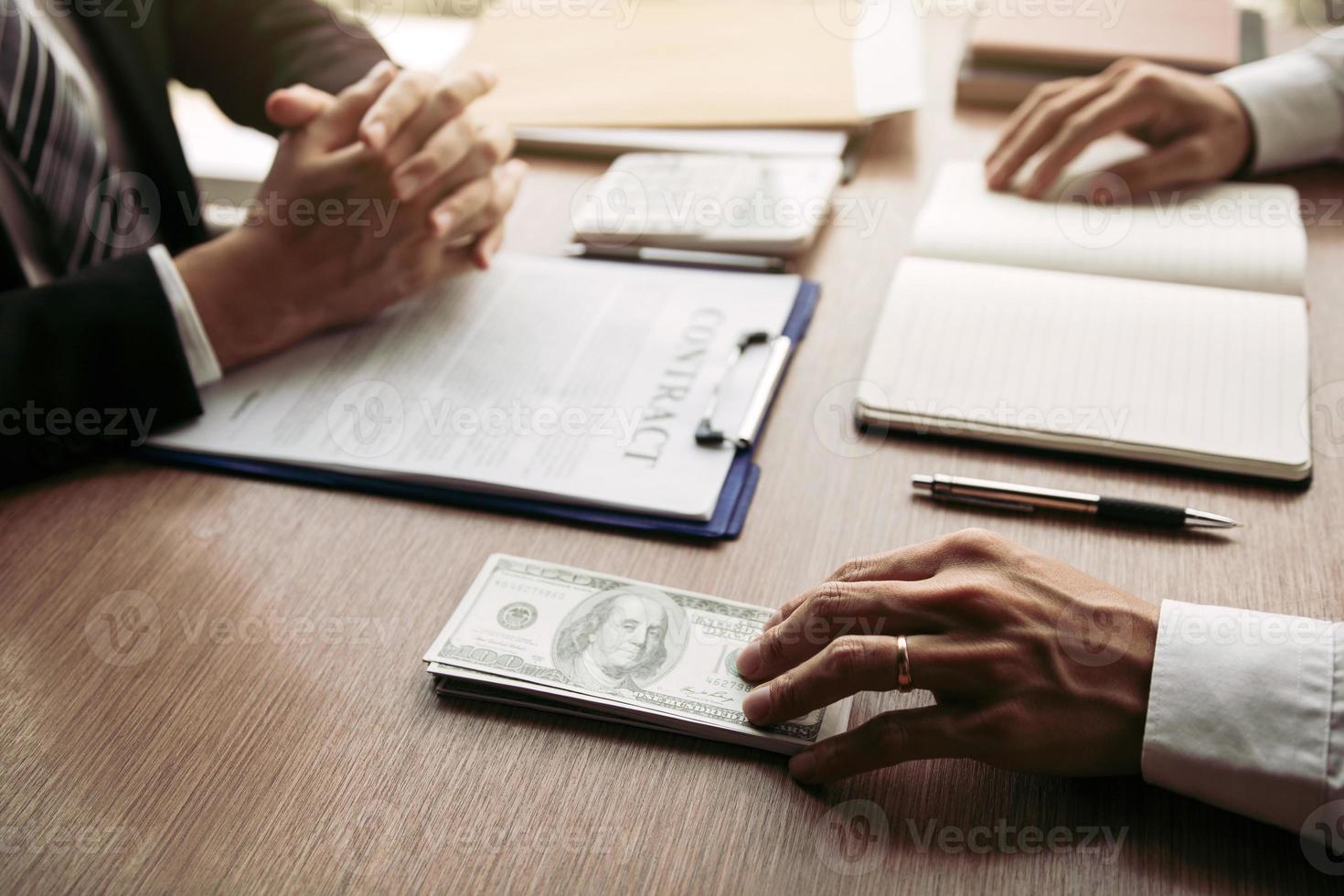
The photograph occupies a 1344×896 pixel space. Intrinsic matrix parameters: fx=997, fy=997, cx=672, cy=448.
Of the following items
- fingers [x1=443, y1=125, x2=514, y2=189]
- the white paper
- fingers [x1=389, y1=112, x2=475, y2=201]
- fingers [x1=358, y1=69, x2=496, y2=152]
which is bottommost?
the white paper

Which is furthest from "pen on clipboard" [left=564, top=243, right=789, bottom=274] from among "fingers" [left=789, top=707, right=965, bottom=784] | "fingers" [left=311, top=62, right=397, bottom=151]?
"fingers" [left=789, top=707, right=965, bottom=784]

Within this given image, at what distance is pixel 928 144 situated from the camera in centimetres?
124

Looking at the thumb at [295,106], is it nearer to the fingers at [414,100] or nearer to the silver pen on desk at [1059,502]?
the fingers at [414,100]

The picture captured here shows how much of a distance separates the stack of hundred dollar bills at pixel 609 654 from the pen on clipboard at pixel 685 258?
0.44m

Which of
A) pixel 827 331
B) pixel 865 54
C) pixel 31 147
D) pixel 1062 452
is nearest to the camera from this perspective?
pixel 1062 452

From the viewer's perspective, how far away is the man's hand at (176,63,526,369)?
3.11ft

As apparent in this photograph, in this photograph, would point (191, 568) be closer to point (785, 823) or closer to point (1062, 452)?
point (785, 823)

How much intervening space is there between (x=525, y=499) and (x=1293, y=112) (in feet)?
3.12

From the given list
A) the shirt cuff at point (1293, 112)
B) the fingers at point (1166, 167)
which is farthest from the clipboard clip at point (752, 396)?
the shirt cuff at point (1293, 112)

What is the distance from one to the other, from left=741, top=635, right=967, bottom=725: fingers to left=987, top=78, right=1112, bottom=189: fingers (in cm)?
67

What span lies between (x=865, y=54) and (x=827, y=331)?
0.60m

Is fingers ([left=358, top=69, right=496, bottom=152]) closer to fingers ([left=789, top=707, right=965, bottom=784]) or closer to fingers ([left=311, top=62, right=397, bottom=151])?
fingers ([left=311, top=62, right=397, bottom=151])

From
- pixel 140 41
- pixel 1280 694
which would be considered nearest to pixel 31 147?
pixel 140 41

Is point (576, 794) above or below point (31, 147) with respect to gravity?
below
